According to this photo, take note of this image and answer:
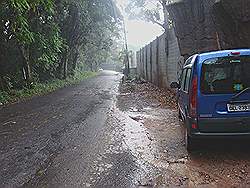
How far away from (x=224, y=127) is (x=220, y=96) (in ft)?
1.75

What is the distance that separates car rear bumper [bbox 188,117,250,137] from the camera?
571 cm

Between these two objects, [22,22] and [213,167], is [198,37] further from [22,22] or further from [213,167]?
[22,22]

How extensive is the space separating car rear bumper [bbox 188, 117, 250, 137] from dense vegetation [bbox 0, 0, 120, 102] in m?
9.10

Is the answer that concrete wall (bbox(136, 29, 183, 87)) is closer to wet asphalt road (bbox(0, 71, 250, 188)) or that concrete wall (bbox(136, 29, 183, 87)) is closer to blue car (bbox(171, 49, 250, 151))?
wet asphalt road (bbox(0, 71, 250, 188))

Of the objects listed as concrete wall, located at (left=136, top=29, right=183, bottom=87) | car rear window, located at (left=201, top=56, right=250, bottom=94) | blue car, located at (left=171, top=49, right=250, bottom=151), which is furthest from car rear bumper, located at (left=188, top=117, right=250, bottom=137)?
concrete wall, located at (left=136, top=29, right=183, bottom=87)

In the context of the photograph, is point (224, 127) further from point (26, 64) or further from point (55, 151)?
point (26, 64)

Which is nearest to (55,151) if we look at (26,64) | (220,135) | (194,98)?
(194,98)

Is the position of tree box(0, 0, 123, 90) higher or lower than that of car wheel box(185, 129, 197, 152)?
higher

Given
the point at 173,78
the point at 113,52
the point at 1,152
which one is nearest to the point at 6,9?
the point at 173,78

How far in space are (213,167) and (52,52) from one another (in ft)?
67.5

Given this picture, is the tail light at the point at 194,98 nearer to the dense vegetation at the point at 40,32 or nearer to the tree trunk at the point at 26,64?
the dense vegetation at the point at 40,32

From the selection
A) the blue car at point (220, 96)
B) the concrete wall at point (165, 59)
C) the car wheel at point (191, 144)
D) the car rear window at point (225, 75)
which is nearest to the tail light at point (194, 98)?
the blue car at point (220, 96)

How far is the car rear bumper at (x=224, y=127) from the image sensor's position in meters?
5.71

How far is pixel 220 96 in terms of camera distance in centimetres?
581
